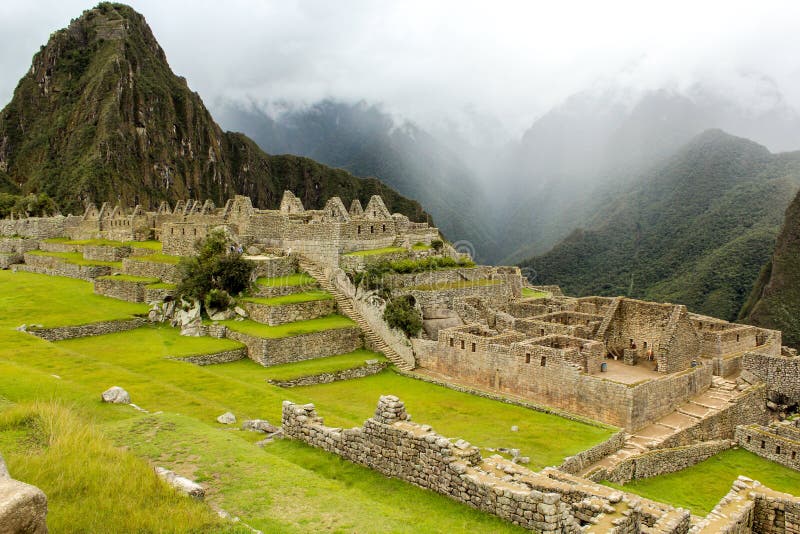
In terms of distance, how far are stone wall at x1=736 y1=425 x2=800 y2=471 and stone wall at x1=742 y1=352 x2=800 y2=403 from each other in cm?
479

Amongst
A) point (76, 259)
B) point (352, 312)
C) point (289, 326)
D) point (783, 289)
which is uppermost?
point (76, 259)

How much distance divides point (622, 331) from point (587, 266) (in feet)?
158

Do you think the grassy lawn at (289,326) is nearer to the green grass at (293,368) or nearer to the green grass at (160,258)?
the green grass at (293,368)

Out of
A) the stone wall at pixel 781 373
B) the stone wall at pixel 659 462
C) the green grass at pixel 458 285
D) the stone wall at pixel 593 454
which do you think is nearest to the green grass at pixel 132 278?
the green grass at pixel 458 285

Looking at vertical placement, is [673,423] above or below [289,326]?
below

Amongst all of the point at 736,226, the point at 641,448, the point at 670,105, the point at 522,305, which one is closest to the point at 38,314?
the point at 522,305

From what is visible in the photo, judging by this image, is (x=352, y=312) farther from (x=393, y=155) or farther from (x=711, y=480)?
(x=393, y=155)

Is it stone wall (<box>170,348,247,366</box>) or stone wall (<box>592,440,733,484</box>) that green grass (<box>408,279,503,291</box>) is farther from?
stone wall (<box>592,440,733,484</box>)

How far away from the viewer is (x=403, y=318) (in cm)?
2383

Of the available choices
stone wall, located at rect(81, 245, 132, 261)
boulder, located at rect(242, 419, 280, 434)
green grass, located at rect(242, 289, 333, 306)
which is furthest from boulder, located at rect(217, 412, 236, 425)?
stone wall, located at rect(81, 245, 132, 261)

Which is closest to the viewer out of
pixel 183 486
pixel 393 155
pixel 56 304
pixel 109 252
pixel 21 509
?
pixel 21 509

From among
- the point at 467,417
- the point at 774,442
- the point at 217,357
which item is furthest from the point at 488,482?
the point at 217,357

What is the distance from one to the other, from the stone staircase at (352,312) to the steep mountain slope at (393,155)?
191ft

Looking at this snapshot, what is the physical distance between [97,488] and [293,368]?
48.3 feet
